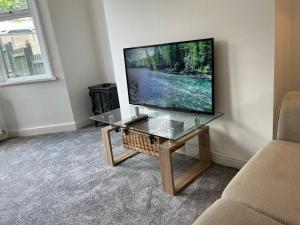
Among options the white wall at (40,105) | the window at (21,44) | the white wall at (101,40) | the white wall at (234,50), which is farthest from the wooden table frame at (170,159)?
the window at (21,44)

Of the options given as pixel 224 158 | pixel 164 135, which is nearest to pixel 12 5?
pixel 164 135

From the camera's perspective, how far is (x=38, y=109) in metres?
3.81

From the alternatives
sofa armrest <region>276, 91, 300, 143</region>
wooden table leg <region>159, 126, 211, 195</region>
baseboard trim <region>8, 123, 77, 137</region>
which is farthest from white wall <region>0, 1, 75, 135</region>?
sofa armrest <region>276, 91, 300, 143</region>

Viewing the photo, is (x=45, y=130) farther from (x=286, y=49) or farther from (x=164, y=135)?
(x=286, y=49)

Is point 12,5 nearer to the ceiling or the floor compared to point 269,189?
nearer to the ceiling

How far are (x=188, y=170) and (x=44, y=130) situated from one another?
2.58 metres

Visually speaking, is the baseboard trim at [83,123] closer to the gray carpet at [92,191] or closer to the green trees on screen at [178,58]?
the gray carpet at [92,191]

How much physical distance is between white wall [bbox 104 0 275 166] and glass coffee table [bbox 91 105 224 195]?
173 mm

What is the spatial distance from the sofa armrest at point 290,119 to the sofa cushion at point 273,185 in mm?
93

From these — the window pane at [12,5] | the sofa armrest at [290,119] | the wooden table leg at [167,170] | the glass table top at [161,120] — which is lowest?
the wooden table leg at [167,170]

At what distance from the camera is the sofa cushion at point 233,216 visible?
3.34ft

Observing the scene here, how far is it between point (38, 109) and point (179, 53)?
2605 millimetres

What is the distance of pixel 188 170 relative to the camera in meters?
2.28

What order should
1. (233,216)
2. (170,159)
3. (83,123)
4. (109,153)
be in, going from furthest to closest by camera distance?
Result: (83,123) → (109,153) → (170,159) → (233,216)
